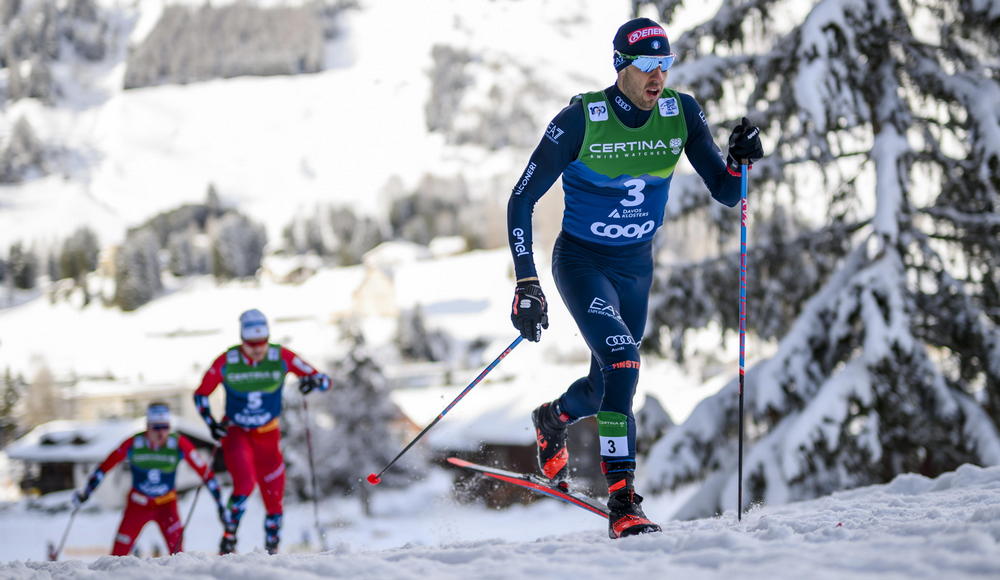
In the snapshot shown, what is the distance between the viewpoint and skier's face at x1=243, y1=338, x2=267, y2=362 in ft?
24.0

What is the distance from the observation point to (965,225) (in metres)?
9.24

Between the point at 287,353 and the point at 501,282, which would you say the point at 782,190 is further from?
the point at 501,282

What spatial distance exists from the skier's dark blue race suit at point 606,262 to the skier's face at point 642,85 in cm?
4

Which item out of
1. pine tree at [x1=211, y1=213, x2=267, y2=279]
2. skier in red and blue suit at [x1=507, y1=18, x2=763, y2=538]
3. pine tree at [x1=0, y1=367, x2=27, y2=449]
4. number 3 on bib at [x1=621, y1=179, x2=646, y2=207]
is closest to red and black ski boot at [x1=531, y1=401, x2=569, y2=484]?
skier in red and blue suit at [x1=507, y1=18, x2=763, y2=538]

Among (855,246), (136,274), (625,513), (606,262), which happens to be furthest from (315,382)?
(136,274)

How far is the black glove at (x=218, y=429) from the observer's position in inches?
291

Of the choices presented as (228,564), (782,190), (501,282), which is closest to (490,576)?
(228,564)

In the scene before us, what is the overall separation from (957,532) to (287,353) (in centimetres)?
544

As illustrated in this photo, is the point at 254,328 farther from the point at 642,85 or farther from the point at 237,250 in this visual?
the point at 237,250

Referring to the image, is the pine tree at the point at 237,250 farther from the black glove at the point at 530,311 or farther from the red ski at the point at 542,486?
the black glove at the point at 530,311

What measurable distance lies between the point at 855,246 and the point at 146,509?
7.79 metres

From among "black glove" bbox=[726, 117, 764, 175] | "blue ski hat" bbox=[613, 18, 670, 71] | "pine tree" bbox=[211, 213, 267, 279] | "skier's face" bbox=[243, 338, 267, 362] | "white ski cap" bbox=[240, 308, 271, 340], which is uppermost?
"pine tree" bbox=[211, 213, 267, 279]

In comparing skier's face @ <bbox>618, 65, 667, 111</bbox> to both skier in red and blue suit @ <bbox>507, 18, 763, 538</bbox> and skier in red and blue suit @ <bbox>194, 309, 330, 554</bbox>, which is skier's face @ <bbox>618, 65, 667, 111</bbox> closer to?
skier in red and blue suit @ <bbox>507, 18, 763, 538</bbox>

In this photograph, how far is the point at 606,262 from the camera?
5059mm
